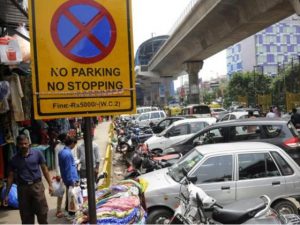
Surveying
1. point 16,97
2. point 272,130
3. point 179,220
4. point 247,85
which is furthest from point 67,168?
point 247,85

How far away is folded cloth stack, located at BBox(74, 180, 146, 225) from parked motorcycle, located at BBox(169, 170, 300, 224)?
446 millimetres

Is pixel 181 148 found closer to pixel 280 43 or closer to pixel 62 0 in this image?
pixel 62 0

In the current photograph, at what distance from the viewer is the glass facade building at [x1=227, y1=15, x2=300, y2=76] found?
11575cm

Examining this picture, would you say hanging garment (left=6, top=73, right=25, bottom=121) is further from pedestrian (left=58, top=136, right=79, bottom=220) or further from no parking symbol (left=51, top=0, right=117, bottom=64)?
no parking symbol (left=51, top=0, right=117, bottom=64)

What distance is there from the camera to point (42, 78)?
2.36m

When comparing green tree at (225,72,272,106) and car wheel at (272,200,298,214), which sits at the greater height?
green tree at (225,72,272,106)

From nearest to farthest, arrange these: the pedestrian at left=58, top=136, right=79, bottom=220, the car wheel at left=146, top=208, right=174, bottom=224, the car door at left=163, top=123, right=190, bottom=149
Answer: the car wheel at left=146, top=208, right=174, bottom=224 < the pedestrian at left=58, top=136, right=79, bottom=220 < the car door at left=163, top=123, right=190, bottom=149

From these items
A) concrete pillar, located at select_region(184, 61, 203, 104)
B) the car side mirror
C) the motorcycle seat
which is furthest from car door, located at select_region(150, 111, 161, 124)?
the motorcycle seat

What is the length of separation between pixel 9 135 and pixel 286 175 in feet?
17.5

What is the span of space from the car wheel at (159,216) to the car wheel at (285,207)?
1725 mm

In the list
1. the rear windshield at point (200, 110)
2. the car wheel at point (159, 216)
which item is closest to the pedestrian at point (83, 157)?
the car wheel at point (159, 216)

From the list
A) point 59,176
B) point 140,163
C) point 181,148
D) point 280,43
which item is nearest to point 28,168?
point 59,176

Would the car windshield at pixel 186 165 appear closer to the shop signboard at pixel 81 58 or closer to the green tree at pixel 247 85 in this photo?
the shop signboard at pixel 81 58

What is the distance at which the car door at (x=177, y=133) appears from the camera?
1501 cm
